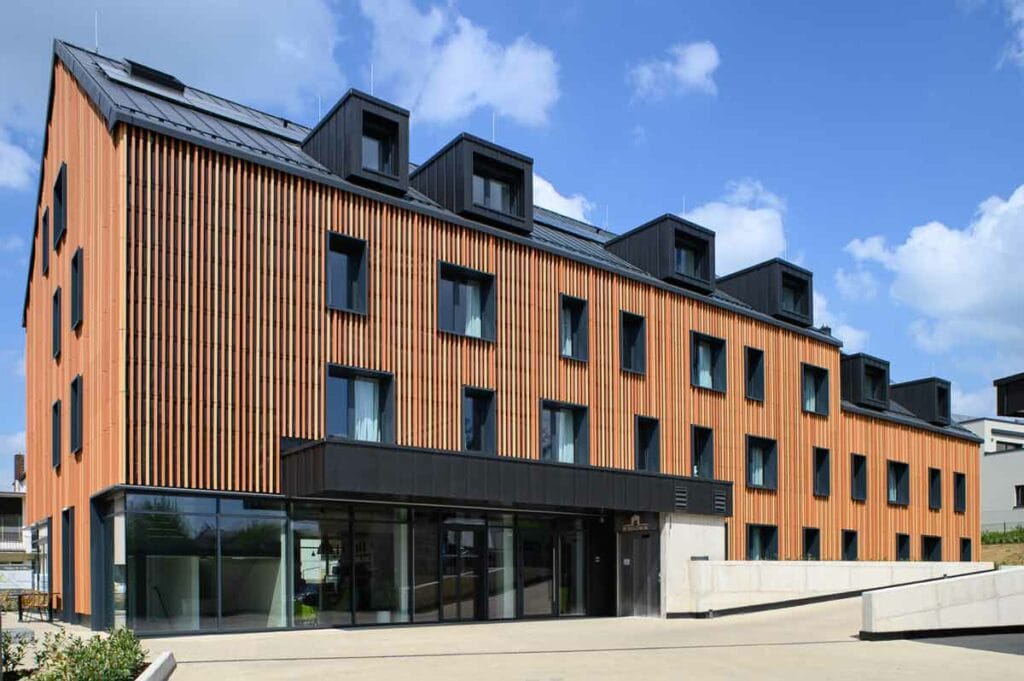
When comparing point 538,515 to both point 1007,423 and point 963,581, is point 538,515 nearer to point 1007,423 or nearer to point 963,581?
point 963,581

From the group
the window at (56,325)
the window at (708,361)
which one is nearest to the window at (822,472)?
the window at (708,361)

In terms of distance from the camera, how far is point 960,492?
43156 mm

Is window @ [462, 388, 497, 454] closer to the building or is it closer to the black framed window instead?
the building

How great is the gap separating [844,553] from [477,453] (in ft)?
59.8

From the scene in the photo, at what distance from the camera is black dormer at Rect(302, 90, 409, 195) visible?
964 inches

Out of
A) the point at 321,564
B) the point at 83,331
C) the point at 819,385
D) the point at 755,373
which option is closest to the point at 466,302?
the point at 321,564

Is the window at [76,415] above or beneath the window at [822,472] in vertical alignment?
above

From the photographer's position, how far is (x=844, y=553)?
36.6 m

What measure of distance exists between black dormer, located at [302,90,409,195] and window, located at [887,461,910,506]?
22.8 m

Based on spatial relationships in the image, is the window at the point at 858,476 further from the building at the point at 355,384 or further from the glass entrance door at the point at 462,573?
the glass entrance door at the point at 462,573

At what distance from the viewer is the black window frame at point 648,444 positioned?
1163 inches

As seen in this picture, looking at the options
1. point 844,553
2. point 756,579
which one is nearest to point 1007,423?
point 844,553

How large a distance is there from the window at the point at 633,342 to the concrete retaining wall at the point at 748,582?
217 inches

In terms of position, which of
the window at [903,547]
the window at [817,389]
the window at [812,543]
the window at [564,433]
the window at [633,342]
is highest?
the window at [633,342]
